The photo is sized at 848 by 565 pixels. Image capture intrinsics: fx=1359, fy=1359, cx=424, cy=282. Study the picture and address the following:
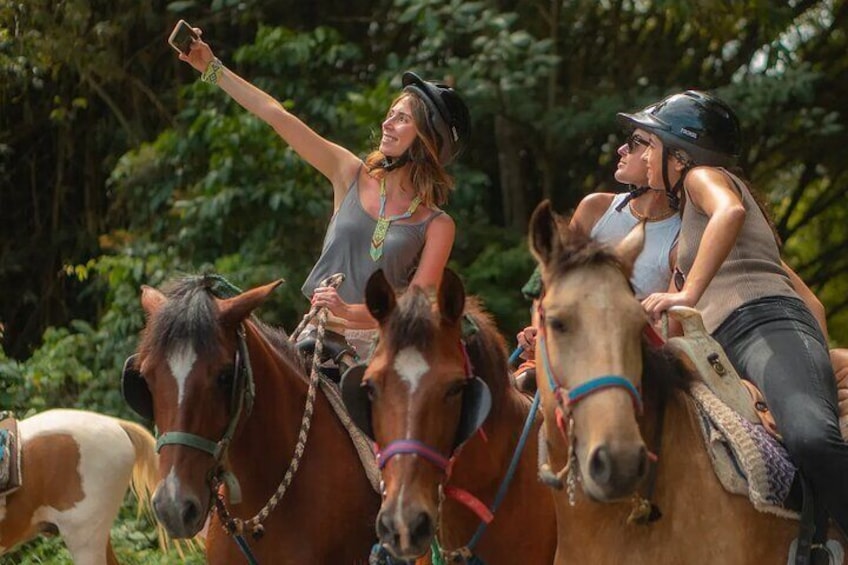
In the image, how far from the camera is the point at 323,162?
17.7 ft

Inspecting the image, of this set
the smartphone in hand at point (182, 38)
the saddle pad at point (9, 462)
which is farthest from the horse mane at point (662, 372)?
the saddle pad at point (9, 462)

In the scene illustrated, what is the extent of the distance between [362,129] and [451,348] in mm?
5434

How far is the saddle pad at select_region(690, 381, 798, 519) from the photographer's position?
3861 mm

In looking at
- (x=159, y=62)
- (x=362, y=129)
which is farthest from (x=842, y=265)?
(x=159, y=62)

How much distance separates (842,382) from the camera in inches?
175

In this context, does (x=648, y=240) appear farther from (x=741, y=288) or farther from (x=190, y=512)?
(x=190, y=512)

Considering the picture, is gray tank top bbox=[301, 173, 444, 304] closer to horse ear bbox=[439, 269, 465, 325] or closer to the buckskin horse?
horse ear bbox=[439, 269, 465, 325]

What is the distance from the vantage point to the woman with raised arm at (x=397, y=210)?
5004 mm

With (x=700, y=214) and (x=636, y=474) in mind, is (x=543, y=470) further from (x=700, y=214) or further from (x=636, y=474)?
(x=700, y=214)

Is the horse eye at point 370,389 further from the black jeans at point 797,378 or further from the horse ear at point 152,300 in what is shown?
the black jeans at point 797,378

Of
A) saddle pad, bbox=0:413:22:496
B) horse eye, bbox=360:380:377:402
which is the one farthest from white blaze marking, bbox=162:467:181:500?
saddle pad, bbox=0:413:22:496

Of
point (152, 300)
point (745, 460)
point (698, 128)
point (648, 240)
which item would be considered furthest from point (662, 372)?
point (152, 300)

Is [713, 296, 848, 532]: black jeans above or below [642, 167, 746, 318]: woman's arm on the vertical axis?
below

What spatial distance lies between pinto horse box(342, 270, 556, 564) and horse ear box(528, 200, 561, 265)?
0.45 meters
